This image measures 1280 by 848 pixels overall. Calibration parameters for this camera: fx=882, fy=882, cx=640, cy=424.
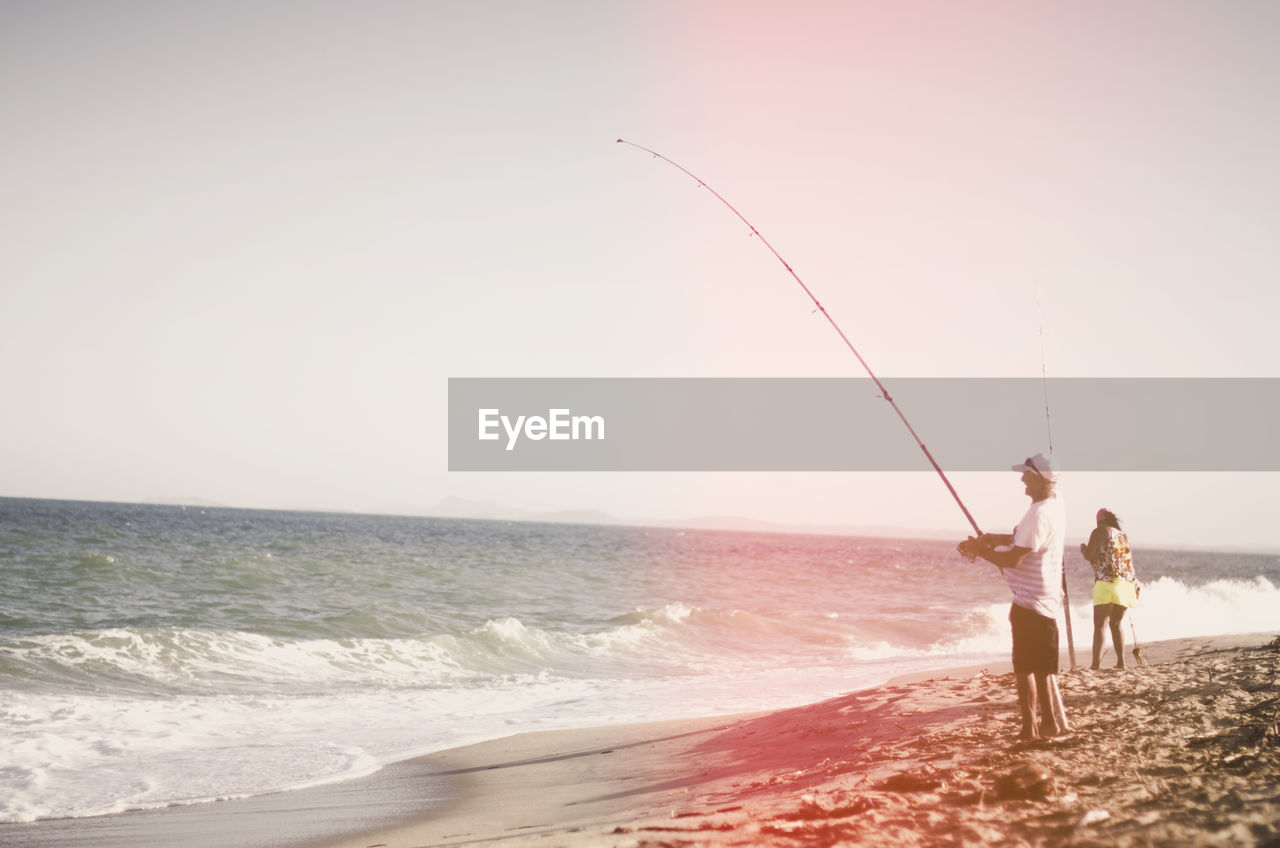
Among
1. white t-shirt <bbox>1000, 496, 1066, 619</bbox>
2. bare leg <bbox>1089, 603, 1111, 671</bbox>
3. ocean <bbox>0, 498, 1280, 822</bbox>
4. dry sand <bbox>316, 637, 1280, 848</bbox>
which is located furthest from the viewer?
bare leg <bbox>1089, 603, 1111, 671</bbox>

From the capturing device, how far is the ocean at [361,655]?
777cm

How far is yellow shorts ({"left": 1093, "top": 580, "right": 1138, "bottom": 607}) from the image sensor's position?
8.47 m

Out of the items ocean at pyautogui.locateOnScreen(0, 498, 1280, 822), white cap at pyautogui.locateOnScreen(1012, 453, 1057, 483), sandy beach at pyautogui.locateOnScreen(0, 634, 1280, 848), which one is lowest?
ocean at pyautogui.locateOnScreen(0, 498, 1280, 822)

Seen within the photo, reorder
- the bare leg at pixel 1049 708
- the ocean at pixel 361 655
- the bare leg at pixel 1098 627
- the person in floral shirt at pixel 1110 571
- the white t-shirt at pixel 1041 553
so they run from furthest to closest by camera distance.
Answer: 1. the bare leg at pixel 1098 627
2. the person in floral shirt at pixel 1110 571
3. the ocean at pixel 361 655
4. the bare leg at pixel 1049 708
5. the white t-shirt at pixel 1041 553

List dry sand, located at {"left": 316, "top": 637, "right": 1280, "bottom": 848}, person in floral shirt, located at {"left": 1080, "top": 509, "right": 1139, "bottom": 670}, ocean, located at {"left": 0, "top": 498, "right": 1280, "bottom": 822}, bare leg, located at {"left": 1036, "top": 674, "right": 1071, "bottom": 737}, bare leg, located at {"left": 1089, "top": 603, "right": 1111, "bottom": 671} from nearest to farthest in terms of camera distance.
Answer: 1. dry sand, located at {"left": 316, "top": 637, "right": 1280, "bottom": 848}
2. bare leg, located at {"left": 1036, "top": 674, "right": 1071, "bottom": 737}
3. ocean, located at {"left": 0, "top": 498, "right": 1280, "bottom": 822}
4. person in floral shirt, located at {"left": 1080, "top": 509, "right": 1139, "bottom": 670}
5. bare leg, located at {"left": 1089, "top": 603, "right": 1111, "bottom": 671}

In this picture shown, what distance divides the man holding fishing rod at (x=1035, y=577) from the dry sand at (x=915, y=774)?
0.87 feet

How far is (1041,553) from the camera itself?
4859 millimetres

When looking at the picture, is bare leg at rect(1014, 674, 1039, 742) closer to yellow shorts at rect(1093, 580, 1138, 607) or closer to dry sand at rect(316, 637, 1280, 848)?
dry sand at rect(316, 637, 1280, 848)

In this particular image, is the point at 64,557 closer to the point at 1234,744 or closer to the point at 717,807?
the point at 717,807

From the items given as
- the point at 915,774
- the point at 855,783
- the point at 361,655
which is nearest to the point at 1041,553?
the point at 915,774

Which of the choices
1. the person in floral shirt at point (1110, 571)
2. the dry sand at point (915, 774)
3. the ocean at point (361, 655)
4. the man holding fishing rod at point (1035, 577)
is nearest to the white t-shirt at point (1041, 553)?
the man holding fishing rod at point (1035, 577)

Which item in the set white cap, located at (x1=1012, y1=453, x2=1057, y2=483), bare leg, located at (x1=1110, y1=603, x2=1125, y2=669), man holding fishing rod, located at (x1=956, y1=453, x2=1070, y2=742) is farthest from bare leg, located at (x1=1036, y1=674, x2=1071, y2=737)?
bare leg, located at (x1=1110, y1=603, x2=1125, y2=669)

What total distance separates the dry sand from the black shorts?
428 mm

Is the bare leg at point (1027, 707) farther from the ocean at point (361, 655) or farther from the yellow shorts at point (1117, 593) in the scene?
the ocean at point (361, 655)
